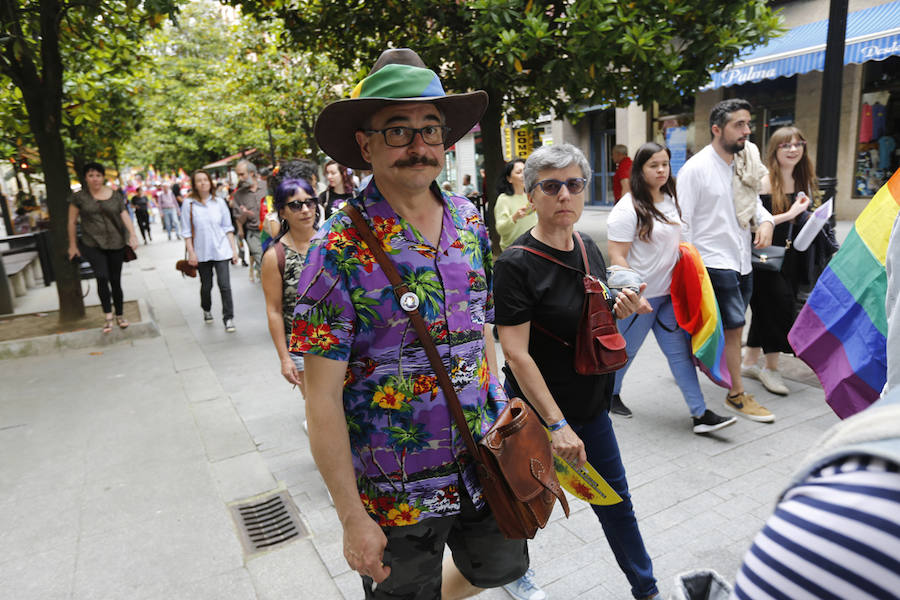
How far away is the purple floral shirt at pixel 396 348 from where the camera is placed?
1683 mm

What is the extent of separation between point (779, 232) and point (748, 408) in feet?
5.20

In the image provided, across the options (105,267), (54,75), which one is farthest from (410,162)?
(54,75)

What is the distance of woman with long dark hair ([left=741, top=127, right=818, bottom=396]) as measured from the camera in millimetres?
4809

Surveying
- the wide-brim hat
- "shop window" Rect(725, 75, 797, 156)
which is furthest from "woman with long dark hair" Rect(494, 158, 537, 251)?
"shop window" Rect(725, 75, 797, 156)

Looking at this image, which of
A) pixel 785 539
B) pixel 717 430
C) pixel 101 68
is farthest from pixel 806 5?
pixel 785 539

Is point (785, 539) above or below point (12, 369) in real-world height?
above

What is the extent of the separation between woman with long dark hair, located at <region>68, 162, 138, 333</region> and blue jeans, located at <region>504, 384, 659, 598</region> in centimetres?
693

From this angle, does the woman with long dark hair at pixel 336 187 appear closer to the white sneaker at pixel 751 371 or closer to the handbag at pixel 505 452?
the white sneaker at pixel 751 371

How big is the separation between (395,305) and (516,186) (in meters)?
4.49

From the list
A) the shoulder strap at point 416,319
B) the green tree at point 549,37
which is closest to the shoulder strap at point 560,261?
the shoulder strap at point 416,319

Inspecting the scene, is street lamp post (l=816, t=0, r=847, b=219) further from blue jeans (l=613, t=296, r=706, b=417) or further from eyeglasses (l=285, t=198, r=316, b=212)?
eyeglasses (l=285, t=198, r=316, b=212)

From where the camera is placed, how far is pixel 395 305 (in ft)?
5.59

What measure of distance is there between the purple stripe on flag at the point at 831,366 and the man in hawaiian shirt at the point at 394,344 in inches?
36.5

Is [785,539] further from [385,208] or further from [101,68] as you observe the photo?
[101,68]
